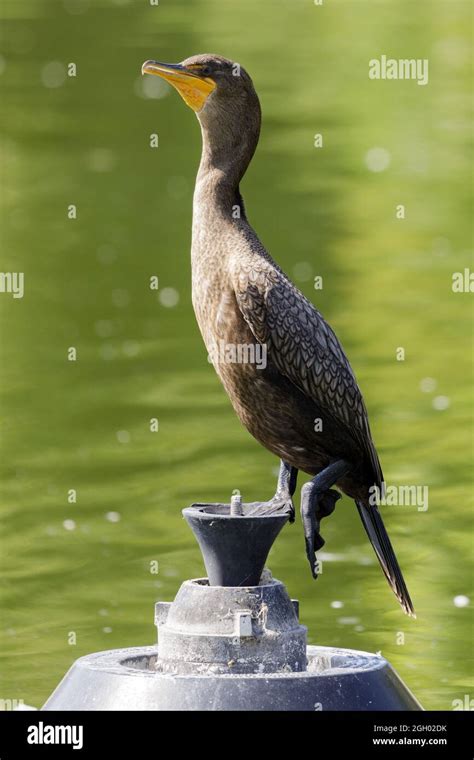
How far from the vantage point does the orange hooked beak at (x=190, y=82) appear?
6953mm

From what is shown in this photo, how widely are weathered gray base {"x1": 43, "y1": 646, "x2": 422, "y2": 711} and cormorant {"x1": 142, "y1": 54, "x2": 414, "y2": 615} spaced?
0.60 meters

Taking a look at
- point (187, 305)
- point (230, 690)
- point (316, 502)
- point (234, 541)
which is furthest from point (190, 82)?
point (187, 305)

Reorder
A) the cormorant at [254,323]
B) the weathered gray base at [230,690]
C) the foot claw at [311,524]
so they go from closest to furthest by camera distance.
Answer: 1. the weathered gray base at [230,690]
2. the foot claw at [311,524]
3. the cormorant at [254,323]

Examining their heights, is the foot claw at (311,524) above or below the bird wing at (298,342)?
below

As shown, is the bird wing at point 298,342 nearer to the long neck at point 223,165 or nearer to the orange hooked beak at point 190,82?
the long neck at point 223,165

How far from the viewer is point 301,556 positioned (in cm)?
1209

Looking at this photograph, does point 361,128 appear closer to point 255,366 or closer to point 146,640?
point 146,640

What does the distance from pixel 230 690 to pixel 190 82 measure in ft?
7.35

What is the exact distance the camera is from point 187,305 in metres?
18.6

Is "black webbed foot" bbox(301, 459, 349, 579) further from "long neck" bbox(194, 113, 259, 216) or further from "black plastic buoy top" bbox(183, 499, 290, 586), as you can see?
"long neck" bbox(194, 113, 259, 216)

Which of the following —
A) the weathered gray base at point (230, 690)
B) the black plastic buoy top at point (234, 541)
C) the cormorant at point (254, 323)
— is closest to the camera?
the weathered gray base at point (230, 690)

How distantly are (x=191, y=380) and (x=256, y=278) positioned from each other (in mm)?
8898

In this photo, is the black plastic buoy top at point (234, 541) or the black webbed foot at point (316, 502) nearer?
the black plastic buoy top at point (234, 541)

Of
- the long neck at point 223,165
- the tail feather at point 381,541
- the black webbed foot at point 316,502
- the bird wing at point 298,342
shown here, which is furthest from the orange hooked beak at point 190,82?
the tail feather at point 381,541
